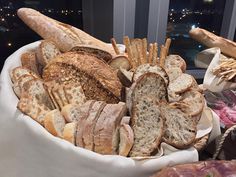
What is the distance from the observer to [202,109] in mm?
725

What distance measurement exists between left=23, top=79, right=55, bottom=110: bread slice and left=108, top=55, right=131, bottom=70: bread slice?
0.74 feet

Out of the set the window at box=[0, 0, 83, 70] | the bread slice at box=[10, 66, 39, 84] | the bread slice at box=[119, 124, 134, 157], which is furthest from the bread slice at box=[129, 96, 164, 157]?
the window at box=[0, 0, 83, 70]

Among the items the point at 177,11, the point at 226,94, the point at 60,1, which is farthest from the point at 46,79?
the point at 177,11

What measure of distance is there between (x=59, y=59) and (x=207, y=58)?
2.07 ft

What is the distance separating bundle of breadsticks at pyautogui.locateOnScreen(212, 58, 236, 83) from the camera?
993mm

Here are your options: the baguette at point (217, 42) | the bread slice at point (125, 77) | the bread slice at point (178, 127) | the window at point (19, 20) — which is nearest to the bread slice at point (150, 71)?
the bread slice at point (125, 77)

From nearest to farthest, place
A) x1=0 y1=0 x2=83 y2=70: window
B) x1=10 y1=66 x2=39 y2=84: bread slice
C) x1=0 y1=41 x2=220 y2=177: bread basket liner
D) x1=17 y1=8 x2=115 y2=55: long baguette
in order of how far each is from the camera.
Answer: x1=0 y1=41 x2=220 y2=177: bread basket liner → x1=10 y1=66 x2=39 y2=84: bread slice → x1=17 y1=8 x2=115 y2=55: long baguette → x1=0 y1=0 x2=83 y2=70: window

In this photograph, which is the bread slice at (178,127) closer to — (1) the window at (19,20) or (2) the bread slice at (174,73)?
(2) the bread slice at (174,73)

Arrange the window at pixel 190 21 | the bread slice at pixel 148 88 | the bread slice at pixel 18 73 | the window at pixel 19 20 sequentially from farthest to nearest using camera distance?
1. the window at pixel 190 21
2. the window at pixel 19 20
3. the bread slice at pixel 18 73
4. the bread slice at pixel 148 88

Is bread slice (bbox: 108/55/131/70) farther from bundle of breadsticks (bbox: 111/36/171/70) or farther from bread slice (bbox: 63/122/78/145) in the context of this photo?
bread slice (bbox: 63/122/78/145)

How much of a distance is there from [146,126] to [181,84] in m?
0.22

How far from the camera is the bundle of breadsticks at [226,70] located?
3.26 feet

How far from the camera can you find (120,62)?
2.84 ft

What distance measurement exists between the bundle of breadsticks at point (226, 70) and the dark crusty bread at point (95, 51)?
1.28 ft
